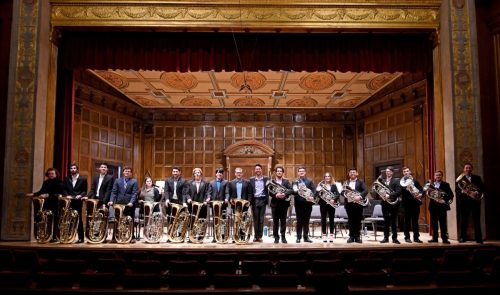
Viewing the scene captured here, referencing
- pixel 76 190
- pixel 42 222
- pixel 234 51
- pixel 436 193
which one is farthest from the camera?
pixel 234 51

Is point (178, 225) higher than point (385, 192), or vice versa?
point (385, 192)

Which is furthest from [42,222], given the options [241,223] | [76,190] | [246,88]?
[246,88]

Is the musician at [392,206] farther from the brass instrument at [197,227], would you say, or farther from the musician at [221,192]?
the brass instrument at [197,227]

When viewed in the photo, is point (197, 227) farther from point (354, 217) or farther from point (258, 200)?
point (354, 217)

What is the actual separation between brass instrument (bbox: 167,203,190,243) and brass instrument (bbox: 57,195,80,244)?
160 cm

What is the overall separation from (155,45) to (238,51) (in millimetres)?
1726

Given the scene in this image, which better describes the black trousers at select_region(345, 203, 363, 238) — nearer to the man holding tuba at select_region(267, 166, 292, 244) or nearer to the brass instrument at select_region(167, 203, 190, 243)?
the man holding tuba at select_region(267, 166, 292, 244)

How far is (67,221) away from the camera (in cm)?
757

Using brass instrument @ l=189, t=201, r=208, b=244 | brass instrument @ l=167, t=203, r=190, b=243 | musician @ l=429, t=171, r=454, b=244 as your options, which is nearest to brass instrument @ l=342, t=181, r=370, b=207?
musician @ l=429, t=171, r=454, b=244

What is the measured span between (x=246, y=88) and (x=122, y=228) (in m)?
6.48

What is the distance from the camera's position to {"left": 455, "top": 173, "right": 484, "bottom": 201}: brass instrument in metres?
7.54

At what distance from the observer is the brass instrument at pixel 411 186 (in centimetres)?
782

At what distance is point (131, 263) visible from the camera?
4871 millimetres

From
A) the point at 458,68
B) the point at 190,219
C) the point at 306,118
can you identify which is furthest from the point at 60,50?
the point at 306,118
